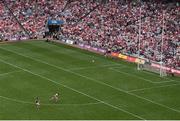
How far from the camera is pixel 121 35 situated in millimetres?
79062

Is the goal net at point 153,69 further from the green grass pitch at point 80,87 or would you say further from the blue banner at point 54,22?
the blue banner at point 54,22

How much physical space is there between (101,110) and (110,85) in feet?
29.5

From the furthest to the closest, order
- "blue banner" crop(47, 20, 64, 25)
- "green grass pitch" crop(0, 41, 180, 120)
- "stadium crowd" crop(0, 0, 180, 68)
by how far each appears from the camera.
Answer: "blue banner" crop(47, 20, 64, 25) < "stadium crowd" crop(0, 0, 180, 68) < "green grass pitch" crop(0, 41, 180, 120)

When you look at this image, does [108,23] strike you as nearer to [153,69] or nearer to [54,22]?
[54,22]

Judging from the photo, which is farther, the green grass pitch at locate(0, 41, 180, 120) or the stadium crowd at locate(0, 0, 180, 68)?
the stadium crowd at locate(0, 0, 180, 68)

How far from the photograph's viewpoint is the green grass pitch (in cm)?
4784

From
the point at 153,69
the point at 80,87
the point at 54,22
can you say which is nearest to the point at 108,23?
the point at 54,22

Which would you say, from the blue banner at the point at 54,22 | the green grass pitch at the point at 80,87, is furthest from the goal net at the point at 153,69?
the blue banner at the point at 54,22

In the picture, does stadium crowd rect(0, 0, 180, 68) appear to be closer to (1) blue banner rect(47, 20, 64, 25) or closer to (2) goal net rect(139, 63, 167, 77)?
(1) blue banner rect(47, 20, 64, 25)

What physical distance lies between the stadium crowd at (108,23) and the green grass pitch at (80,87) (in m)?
5.84

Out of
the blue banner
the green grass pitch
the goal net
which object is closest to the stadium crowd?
the blue banner

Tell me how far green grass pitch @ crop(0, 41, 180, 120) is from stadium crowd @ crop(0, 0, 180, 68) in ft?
19.1

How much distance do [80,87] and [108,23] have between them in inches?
1169

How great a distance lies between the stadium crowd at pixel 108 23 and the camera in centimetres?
7344
